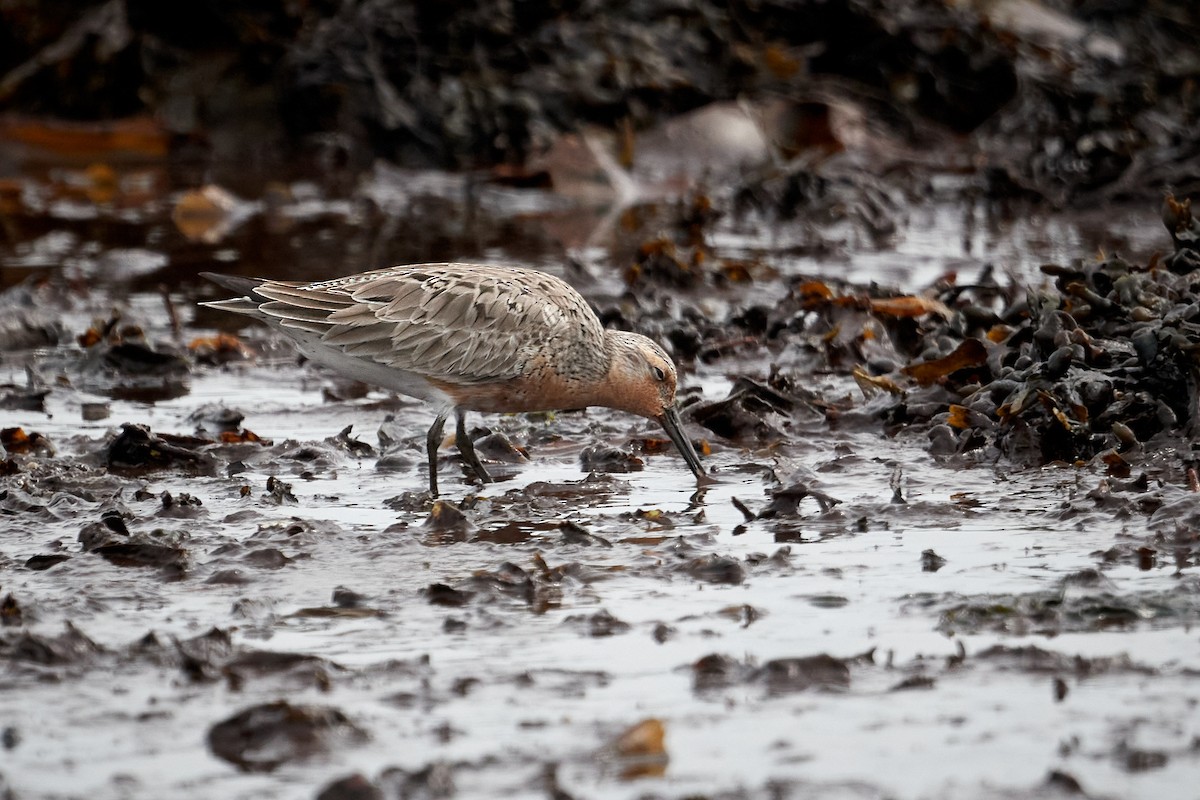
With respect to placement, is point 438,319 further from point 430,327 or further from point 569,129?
point 569,129

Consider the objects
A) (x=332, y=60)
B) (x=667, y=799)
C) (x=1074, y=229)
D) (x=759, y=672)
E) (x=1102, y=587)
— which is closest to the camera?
(x=667, y=799)

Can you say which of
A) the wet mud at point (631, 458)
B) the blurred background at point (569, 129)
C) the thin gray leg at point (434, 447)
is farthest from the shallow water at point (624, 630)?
the blurred background at point (569, 129)

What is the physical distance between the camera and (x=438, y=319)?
6.72 meters

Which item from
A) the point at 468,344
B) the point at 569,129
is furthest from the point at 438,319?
the point at 569,129

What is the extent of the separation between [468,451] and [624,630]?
7.15ft

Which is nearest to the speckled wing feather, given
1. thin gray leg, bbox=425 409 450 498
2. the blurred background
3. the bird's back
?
the bird's back

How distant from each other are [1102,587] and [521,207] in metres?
9.32

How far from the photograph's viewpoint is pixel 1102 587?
4730 mm

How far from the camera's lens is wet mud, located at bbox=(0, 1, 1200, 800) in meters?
3.87

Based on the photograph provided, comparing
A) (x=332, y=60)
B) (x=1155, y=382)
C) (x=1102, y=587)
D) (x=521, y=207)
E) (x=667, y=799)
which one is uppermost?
(x=332, y=60)

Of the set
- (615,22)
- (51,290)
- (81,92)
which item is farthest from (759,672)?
(81,92)

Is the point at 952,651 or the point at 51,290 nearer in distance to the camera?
the point at 952,651

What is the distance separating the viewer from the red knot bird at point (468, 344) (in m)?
6.66

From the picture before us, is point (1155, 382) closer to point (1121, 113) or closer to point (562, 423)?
point (562, 423)
